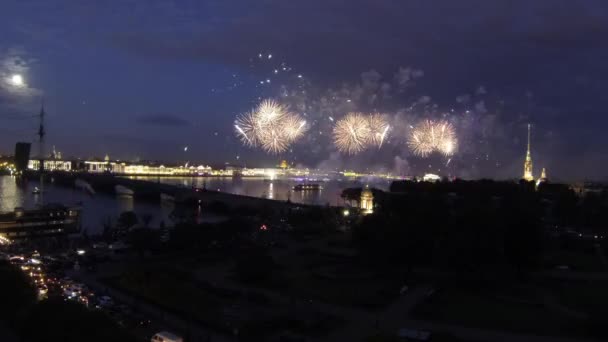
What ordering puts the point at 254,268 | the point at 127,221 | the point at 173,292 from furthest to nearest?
the point at 127,221, the point at 254,268, the point at 173,292

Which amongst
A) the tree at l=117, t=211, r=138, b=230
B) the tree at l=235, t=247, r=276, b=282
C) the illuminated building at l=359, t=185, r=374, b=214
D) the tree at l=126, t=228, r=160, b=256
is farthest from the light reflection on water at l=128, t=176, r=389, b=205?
the tree at l=235, t=247, r=276, b=282

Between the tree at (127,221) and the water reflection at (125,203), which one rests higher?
the tree at (127,221)

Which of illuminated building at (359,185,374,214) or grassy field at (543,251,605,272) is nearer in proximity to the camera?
grassy field at (543,251,605,272)

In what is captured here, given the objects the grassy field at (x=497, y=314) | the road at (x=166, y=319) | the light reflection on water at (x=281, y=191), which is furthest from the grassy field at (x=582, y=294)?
the light reflection on water at (x=281, y=191)

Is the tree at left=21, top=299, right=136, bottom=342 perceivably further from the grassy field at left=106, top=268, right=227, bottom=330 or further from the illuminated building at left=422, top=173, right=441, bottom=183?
the illuminated building at left=422, top=173, right=441, bottom=183

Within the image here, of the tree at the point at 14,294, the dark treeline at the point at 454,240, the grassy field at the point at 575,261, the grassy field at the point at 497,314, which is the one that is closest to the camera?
the tree at the point at 14,294

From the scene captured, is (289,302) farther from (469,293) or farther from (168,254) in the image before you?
(168,254)

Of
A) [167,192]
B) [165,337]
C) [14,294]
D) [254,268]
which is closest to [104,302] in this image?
[14,294]

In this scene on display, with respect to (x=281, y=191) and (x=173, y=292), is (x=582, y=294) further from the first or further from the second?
(x=281, y=191)

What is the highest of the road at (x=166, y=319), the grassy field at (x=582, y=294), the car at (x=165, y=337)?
the grassy field at (x=582, y=294)

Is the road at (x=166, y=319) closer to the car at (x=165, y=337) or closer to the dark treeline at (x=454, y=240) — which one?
the car at (x=165, y=337)

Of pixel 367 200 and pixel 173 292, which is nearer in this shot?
pixel 173 292

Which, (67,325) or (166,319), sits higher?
(67,325)
